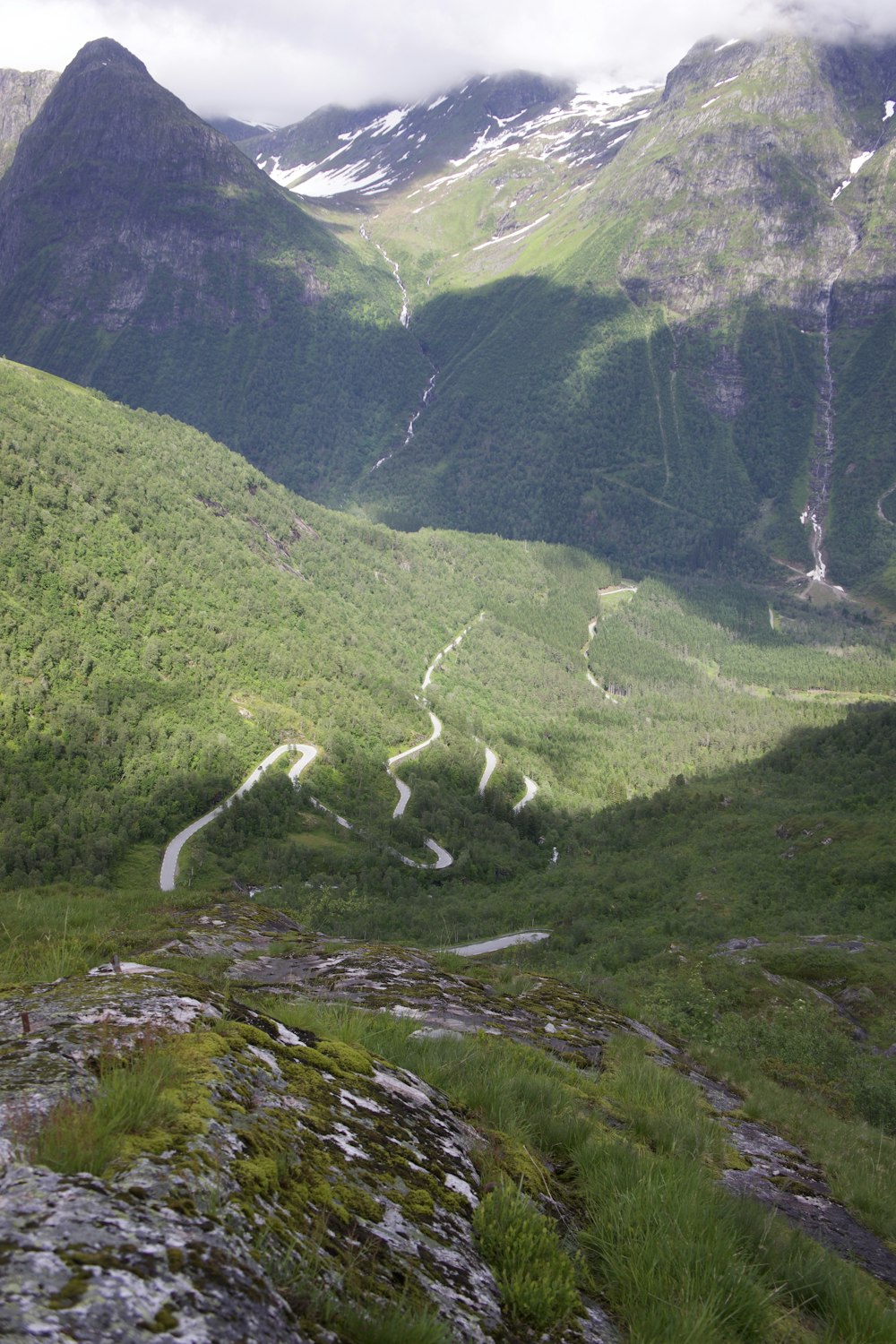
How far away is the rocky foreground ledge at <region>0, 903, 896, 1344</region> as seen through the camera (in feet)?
9.82

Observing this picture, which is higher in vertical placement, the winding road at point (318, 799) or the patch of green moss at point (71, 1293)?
the patch of green moss at point (71, 1293)

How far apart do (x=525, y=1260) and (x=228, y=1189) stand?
1.84 meters

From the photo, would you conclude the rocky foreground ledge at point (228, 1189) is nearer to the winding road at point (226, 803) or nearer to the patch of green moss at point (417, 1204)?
the patch of green moss at point (417, 1204)

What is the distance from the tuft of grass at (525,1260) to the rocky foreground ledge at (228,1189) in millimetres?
97

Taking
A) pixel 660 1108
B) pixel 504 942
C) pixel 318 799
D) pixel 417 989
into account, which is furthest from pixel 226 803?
pixel 660 1108

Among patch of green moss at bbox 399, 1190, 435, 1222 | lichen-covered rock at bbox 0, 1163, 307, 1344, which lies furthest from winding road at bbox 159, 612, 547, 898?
lichen-covered rock at bbox 0, 1163, 307, 1344

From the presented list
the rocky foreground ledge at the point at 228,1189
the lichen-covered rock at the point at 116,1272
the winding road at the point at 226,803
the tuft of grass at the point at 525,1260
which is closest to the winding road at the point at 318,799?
the winding road at the point at 226,803

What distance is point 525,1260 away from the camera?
4.47 m

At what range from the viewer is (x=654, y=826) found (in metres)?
81.4

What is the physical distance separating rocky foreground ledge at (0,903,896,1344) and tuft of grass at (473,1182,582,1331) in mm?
97

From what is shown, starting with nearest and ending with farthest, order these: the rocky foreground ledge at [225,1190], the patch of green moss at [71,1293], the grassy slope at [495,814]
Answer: the patch of green moss at [71,1293] → the rocky foreground ledge at [225,1190] → the grassy slope at [495,814]

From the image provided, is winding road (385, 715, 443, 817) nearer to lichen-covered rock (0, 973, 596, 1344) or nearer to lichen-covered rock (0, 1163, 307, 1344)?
lichen-covered rock (0, 973, 596, 1344)

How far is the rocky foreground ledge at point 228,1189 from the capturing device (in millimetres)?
2994

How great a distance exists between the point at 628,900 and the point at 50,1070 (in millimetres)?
56818
